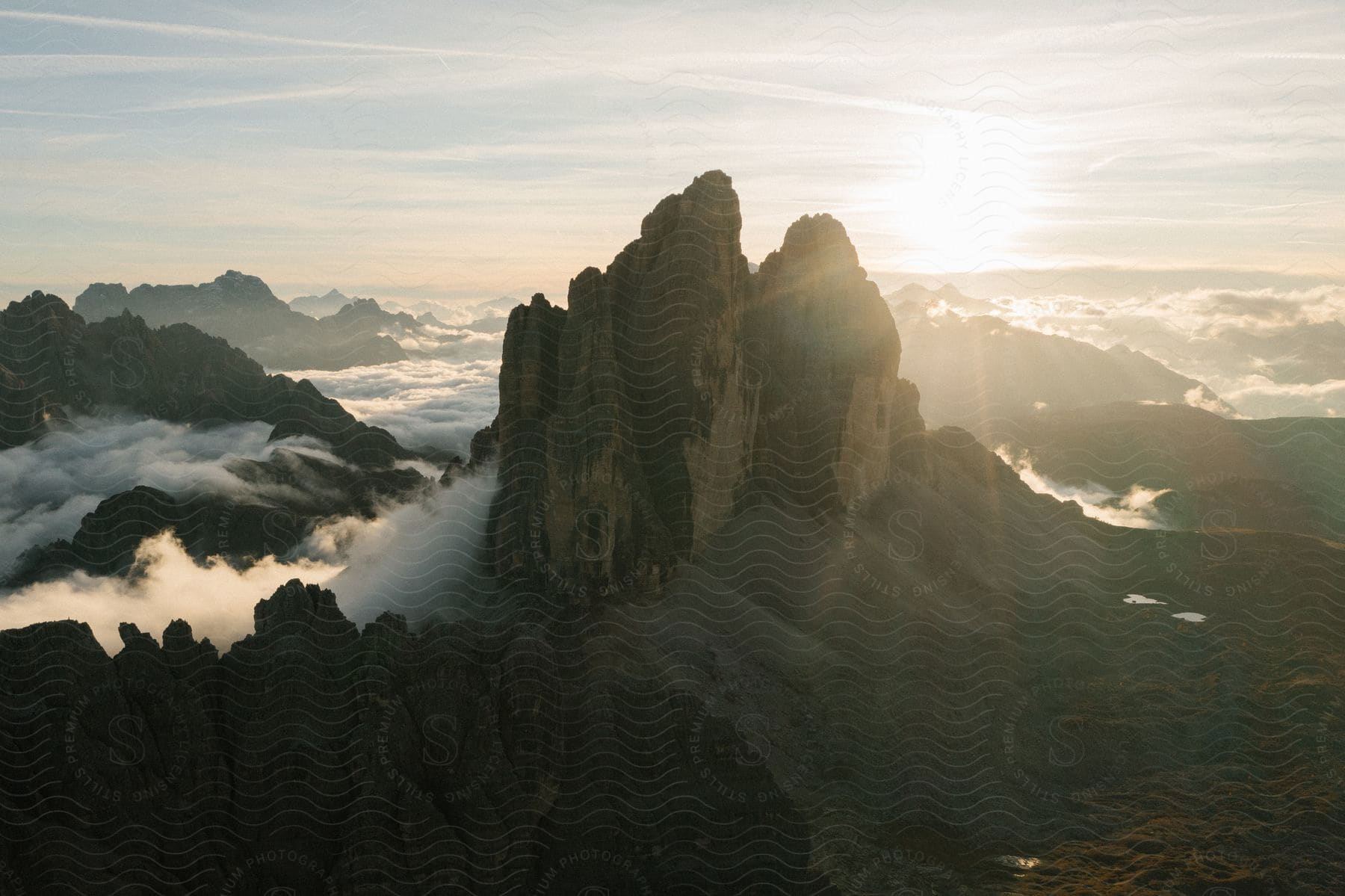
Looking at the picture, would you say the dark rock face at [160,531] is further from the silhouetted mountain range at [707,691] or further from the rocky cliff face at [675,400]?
the silhouetted mountain range at [707,691]

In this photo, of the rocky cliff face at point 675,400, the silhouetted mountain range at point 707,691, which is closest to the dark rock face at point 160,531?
the rocky cliff face at point 675,400

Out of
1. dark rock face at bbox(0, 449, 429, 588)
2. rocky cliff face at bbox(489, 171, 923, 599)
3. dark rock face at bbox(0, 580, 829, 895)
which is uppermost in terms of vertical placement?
rocky cliff face at bbox(489, 171, 923, 599)

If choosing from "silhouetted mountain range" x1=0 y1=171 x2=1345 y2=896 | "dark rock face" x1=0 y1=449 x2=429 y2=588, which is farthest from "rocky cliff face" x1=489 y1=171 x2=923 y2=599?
A: "dark rock face" x1=0 y1=449 x2=429 y2=588

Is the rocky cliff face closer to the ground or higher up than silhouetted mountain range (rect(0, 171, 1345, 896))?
higher up

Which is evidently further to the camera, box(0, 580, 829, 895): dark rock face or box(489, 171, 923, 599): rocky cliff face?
box(489, 171, 923, 599): rocky cliff face

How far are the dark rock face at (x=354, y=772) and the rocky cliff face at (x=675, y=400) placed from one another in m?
14.5

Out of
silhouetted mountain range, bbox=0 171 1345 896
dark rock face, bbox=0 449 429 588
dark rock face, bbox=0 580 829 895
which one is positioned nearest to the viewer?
dark rock face, bbox=0 580 829 895

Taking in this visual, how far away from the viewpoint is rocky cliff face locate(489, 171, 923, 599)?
276 feet

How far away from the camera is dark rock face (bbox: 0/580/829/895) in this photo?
201ft

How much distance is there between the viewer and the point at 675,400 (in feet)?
302

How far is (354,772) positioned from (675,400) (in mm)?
45819

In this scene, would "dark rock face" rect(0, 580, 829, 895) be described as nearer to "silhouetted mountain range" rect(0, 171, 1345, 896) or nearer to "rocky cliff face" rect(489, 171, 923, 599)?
"silhouetted mountain range" rect(0, 171, 1345, 896)

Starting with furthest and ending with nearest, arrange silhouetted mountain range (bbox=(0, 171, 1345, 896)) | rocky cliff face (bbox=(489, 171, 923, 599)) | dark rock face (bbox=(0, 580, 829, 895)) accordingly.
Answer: rocky cliff face (bbox=(489, 171, 923, 599)) < silhouetted mountain range (bbox=(0, 171, 1345, 896)) < dark rock face (bbox=(0, 580, 829, 895))

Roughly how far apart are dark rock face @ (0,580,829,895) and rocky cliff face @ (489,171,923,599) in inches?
569
